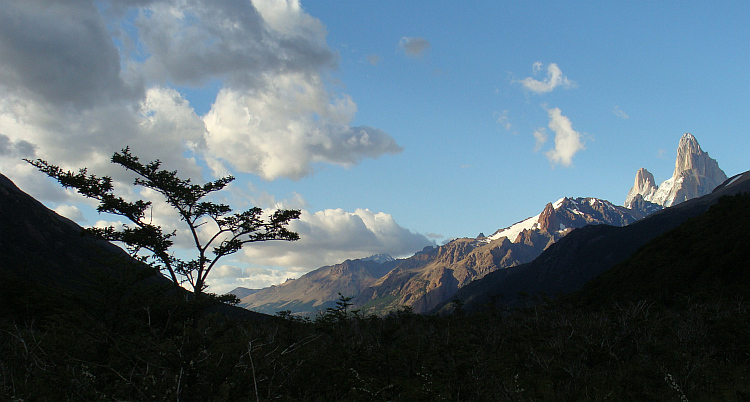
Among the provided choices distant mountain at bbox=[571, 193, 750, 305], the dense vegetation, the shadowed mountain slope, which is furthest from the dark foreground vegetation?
the shadowed mountain slope

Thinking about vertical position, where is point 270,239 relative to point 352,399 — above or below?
above

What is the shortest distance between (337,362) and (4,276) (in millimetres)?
94093

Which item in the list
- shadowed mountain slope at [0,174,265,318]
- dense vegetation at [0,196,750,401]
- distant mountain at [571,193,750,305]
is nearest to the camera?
dense vegetation at [0,196,750,401]

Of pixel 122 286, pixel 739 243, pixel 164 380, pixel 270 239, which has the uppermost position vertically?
pixel 739 243

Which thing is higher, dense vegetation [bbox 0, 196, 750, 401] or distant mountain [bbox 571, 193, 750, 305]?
distant mountain [bbox 571, 193, 750, 305]

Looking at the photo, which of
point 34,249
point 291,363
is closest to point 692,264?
point 291,363

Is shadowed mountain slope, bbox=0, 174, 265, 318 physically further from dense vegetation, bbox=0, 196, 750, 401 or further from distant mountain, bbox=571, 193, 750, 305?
distant mountain, bbox=571, 193, 750, 305

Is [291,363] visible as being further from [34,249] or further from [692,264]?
[34,249]

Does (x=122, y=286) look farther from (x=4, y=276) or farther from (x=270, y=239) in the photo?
(x=4, y=276)

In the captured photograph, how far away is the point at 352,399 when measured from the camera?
57.9ft

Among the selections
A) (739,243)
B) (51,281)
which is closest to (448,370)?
(739,243)

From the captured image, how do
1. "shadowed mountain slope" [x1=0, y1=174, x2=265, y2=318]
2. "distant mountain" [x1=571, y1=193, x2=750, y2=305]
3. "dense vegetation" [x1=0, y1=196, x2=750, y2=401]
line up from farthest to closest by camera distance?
1. "shadowed mountain slope" [x1=0, y1=174, x2=265, y2=318]
2. "distant mountain" [x1=571, y1=193, x2=750, y2=305]
3. "dense vegetation" [x1=0, y1=196, x2=750, y2=401]

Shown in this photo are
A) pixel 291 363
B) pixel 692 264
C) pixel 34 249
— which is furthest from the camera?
pixel 34 249

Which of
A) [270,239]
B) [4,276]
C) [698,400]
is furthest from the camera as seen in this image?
[4,276]
